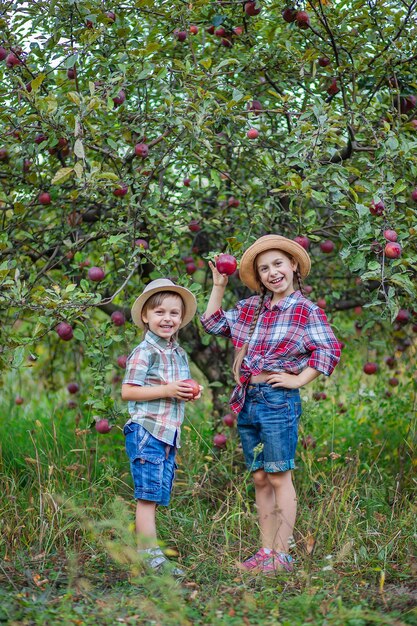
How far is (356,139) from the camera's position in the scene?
381 centimetres

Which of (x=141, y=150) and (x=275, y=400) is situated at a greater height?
(x=141, y=150)

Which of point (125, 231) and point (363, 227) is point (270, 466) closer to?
point (363, 227)

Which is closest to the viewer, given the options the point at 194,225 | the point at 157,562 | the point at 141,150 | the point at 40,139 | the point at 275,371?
the point at 157,562

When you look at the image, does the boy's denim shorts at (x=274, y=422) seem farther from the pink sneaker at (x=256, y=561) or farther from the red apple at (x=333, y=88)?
the red apple at (x=333, y=88)

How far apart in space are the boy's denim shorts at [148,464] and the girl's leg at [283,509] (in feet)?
1.47

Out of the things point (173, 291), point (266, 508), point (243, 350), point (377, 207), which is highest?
point (377, 207)

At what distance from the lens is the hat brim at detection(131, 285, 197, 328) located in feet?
11.0

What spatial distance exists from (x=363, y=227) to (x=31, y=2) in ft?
5.77

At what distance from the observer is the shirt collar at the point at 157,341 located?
132 inches

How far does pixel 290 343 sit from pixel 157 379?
0.55 metres

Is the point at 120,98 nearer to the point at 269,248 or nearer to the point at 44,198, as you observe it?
the point at 44,198

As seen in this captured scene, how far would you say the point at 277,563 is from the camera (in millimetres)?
3209

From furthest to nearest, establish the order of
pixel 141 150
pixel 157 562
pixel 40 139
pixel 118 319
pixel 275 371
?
pixel 118 319 → pixel 40 139 → pixel 141 150 → pixel 275 371 → pixel 157 562

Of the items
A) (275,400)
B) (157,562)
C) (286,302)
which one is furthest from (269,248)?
(157,562)
